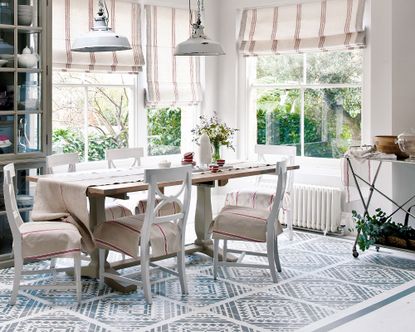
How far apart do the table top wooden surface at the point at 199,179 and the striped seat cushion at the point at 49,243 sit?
0.35 m

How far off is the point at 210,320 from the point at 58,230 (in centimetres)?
119

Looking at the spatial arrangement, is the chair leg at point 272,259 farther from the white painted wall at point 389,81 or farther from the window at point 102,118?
the window at point 102,118

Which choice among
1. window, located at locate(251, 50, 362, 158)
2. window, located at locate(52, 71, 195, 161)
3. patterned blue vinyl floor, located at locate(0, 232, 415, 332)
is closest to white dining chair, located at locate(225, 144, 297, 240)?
window, located at locate(251, 50, 362, 158)

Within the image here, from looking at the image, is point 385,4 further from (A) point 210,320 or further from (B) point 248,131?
(A) point 210,320

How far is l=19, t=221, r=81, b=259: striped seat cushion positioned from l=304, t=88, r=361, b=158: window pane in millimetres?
3390

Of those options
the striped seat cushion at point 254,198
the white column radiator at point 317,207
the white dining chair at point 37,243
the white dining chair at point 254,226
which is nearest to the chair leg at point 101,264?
the white dining chair at point 37,243

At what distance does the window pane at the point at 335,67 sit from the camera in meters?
6.47

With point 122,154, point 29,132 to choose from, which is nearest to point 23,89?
point 29,132

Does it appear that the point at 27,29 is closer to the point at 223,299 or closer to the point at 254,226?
the point at 254,226

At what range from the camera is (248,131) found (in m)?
7.44

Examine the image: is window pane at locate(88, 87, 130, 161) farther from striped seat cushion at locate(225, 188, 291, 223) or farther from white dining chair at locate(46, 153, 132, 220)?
striped seat cushion at locate(225, 188, 291, 223)

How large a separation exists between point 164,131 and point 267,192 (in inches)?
76.5

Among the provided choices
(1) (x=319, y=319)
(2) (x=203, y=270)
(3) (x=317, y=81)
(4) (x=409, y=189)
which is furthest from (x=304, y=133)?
(1) (x=319, y=319)

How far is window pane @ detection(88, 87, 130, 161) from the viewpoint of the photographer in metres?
6.41
